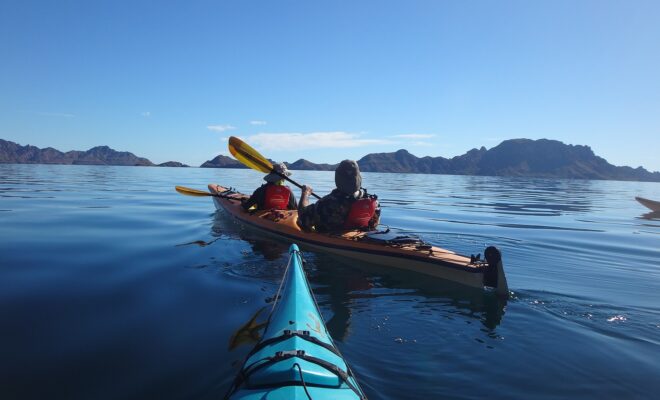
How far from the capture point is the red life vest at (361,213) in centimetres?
812

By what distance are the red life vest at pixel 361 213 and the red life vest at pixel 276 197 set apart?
336 centimetres

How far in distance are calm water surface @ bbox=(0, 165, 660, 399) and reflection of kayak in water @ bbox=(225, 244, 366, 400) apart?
0.80 m

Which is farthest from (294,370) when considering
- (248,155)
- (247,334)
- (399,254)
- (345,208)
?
(248,155)

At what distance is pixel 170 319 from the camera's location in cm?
475

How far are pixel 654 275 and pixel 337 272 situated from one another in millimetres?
6335

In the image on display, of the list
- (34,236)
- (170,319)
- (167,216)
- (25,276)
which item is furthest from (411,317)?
(167,216)

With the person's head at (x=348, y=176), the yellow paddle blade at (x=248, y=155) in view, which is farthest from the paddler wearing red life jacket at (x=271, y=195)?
the person's head at (x=348, y=176)

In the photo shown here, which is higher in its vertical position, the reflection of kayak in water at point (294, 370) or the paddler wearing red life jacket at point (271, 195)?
the paddler wearing red life jacket at point (271, 195)

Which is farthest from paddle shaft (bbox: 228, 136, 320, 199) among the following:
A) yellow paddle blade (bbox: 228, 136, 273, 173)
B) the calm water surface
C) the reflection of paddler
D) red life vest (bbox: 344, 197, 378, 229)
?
the reflection of paddler

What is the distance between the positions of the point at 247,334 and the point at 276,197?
708cm

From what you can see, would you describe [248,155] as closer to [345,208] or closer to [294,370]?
[345,208]

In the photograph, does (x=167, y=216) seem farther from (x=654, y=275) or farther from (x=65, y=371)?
(x=654, y=275)

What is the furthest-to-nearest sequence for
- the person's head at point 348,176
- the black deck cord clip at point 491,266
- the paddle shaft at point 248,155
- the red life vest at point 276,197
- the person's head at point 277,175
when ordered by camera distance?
the paddle shaft at point 248,155, the red life vest at point 276,197, the person's head at point 277,175, the person's head at point 348,176, the black deck cord clip at point 491,266

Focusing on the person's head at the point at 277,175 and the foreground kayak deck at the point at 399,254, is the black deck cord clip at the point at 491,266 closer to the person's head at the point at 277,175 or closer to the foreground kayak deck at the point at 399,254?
the foreground kayak deck at the point at 399,254
